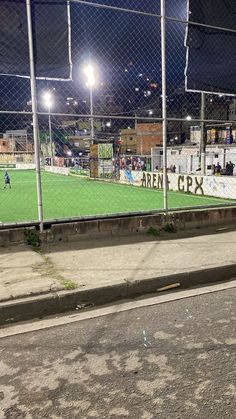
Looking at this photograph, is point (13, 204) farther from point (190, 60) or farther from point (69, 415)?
point (69, 415)

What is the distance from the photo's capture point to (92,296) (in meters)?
4.84

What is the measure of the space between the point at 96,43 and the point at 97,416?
10328mm

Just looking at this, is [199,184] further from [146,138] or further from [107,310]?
[146,138]

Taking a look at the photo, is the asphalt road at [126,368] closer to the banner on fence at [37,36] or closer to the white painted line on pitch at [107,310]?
the white painted line on pitch at [107,310]

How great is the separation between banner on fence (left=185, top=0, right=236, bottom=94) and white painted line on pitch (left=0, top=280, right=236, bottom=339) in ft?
17.0

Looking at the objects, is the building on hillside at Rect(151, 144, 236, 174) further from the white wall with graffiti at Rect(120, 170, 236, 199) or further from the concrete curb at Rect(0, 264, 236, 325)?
the concrete curb at Rect(0, 264, 236, 325)

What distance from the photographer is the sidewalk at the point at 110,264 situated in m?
4.96

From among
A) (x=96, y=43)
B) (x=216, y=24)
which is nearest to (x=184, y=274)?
(x=216, y=24)

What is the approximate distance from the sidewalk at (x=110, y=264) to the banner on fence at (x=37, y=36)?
11.3 feet

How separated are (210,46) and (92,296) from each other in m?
6.64

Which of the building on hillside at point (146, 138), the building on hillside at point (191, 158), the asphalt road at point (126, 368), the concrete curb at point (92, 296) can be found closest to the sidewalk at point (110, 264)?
the concrete curb at point (92, 296)

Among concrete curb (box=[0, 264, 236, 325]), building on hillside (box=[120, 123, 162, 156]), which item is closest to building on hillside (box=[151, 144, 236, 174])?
building on hillside (box=[120, 123, 162, 156])

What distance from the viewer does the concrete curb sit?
174 inches

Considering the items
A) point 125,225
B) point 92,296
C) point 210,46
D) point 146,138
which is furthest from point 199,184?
point 146,138
